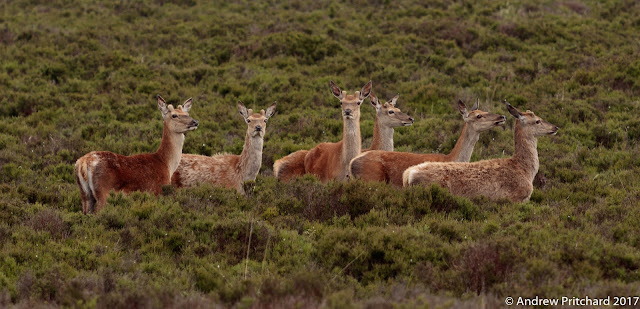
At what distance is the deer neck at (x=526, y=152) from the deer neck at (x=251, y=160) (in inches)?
162

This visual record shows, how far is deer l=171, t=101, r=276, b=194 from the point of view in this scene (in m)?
12.1

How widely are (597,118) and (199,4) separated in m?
16.7

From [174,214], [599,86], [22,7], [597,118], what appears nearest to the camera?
[174,214]

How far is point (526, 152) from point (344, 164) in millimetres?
2972

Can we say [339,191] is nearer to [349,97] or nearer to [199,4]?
[349,97]

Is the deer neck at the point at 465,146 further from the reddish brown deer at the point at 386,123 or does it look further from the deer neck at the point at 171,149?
the deer neck at the point at 171,149

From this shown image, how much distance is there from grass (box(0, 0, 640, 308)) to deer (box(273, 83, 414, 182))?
2.11 feet

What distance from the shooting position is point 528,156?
11422 millimetres

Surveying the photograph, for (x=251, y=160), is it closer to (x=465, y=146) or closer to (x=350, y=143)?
(x=350, y=143)

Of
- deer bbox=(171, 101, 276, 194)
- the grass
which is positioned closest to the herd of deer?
deer bbox=(171, 101, 276, 194)

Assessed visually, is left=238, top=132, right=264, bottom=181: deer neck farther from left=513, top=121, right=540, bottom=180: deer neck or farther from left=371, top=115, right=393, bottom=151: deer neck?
left=513, top=121, right=540, bottom=180: deer neck

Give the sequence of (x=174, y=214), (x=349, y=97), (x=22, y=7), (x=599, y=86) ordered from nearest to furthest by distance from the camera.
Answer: (x=174, y=214) → (x=349, y=97) → (x=599, y=86) → (x=22, y=7)

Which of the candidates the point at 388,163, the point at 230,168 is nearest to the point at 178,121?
the point at 230,168

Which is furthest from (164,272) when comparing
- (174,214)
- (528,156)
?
(528,156)
